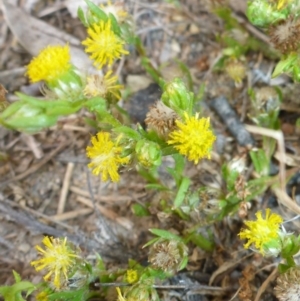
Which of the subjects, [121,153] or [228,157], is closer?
[121,153]

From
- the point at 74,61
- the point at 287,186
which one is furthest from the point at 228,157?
the point at 74,61

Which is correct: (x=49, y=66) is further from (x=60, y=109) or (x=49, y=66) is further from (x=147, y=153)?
(x=147, y=153)

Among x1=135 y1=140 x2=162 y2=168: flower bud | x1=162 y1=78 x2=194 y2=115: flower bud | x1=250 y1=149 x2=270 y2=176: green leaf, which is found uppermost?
x1=162 y1=78 x2=194 y2=115: flower bud

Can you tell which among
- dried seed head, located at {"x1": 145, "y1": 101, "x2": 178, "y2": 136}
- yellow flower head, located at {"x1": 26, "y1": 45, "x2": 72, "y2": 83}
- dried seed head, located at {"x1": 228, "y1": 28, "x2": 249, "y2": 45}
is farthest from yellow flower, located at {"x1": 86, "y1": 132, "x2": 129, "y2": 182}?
dried seed head, located at {"x1": 228, "y1": 28, "x2": 249, "y2": 45}

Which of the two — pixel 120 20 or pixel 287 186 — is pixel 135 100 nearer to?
pixel 120 20

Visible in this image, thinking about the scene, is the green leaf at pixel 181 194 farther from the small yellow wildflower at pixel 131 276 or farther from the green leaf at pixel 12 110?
the green leaf at pixel 12 110

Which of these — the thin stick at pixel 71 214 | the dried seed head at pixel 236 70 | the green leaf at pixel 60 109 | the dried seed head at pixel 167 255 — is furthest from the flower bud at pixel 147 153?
the dried seed head at pixel 236 70

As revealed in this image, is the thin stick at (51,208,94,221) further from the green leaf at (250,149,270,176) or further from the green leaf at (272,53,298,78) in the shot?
the green leaf at (272,53,298,78)

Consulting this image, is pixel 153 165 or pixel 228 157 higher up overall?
pixel 153 165
